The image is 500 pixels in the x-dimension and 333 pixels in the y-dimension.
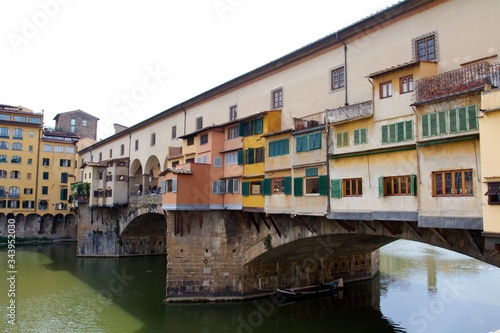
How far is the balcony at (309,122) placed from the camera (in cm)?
1803

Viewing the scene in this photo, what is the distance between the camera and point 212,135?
78.1 ft

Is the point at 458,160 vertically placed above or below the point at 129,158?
below

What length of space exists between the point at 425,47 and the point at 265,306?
52.4ft

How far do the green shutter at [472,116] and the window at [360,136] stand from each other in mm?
3834

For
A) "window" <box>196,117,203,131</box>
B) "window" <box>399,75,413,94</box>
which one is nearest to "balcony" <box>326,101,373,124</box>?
"window" <box>399,75,413,94</box>

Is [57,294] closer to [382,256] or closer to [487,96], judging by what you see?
[487,96]

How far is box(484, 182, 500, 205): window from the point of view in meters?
10.5

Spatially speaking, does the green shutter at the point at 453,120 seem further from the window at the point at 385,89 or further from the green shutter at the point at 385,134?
the window at the point at 385,89

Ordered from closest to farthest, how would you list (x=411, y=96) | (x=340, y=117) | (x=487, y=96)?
1. (x=487, y=96)
2. (x=411, y=96)
3. (x=340, y=117)

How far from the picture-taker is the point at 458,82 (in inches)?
475

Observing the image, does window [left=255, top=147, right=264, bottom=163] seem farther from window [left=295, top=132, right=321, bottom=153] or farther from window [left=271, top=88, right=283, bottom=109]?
window [left=295, top=132, right=321, bottom=153]

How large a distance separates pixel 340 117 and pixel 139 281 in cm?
2258

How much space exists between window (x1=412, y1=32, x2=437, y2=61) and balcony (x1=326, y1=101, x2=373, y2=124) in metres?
2.61

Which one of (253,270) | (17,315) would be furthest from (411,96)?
(17,315)
